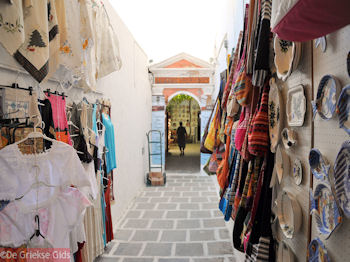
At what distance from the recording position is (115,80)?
3289 millimetres

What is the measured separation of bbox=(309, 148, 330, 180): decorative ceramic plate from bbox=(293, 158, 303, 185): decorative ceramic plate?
129mm

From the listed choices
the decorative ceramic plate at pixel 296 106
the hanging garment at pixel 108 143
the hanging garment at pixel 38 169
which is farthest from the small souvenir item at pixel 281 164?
the hanging garment at pixel 108 143

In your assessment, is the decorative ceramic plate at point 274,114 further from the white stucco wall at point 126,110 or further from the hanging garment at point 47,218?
the white stucco wall at point 126,110

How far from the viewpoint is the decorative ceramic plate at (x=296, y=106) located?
3.06 ft

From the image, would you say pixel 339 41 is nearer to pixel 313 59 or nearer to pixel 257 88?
pixel 313 59

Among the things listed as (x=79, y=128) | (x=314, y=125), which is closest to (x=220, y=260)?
(x=79, y=128)

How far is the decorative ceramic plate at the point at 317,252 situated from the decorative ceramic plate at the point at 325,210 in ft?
0.20

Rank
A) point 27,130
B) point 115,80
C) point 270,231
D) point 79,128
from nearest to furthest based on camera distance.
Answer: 1. point 270,231
2. point 27,130
3. point 79,128
4. point 115,80

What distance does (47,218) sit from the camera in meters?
1.18

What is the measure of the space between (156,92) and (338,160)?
634 cm

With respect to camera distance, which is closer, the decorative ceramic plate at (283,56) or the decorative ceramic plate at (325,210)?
the decorative ceramic plate at (325,210)

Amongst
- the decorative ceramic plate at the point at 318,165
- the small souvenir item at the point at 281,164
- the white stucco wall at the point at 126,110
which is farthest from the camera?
the white stucco wall at the point at 126,110

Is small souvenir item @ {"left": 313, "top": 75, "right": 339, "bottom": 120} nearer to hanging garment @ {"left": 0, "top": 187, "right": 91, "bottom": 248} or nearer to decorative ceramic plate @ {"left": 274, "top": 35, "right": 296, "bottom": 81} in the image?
decorative ceramic plate @ {"left": 274, "top": 35, "right": 296, "bottom": 81}

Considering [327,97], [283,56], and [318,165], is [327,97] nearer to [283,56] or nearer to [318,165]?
[318,165]
